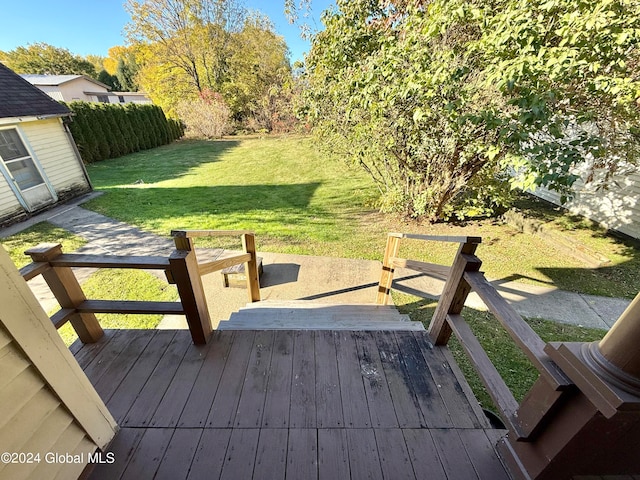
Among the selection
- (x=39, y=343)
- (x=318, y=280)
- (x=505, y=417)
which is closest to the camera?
(x=39, y=343)

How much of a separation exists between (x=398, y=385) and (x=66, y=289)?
7.63 feet

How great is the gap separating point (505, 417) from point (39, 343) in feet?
6.75

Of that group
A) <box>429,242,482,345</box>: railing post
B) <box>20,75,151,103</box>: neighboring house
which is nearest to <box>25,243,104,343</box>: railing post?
<box>429,242,482,345</box>: railing post

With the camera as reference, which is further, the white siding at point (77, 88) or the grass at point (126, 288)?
the white siding at point (77, 88)

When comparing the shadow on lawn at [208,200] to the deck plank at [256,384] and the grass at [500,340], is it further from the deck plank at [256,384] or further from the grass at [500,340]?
the deck plank at [256,384]

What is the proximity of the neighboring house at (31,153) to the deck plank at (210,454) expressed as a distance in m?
8.07

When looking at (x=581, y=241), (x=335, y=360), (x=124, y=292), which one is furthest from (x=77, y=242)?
(x=581, y=241)

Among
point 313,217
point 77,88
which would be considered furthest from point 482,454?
point 77,88

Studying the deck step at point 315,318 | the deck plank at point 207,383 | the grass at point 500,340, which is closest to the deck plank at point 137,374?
the deck plank at point 207,383

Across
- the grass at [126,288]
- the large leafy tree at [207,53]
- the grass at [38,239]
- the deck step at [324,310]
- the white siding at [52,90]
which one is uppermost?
the large leafy tree at [207,53]

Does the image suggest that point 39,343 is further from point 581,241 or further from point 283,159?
point 283,159

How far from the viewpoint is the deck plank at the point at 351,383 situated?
5.14ft

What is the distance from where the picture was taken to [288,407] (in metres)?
1.62

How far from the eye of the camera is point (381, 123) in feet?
15.5
